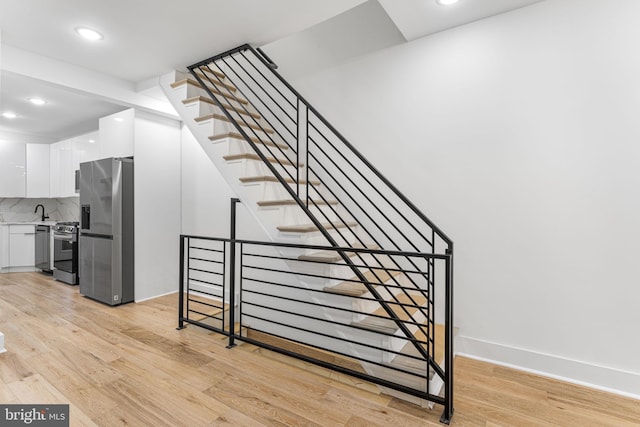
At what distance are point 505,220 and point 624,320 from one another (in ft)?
3.14

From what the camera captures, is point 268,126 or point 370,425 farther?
point 268,126

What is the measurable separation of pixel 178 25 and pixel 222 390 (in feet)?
9.17

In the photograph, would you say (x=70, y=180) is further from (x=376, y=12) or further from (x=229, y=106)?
(x=376, y=12)

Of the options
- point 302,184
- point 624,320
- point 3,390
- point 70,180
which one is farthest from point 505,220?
point 70,180

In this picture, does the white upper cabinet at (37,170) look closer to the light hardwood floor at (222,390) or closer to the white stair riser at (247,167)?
the light hardwood floor at (222,390)

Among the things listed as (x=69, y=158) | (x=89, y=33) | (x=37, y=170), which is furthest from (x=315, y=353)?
(x=37, y=170)

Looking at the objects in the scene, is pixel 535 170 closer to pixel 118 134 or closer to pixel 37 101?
pixel 118 134

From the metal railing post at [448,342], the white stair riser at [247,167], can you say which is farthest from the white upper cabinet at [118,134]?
the metal railing post at [448,342]

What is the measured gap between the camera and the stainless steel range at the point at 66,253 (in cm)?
473

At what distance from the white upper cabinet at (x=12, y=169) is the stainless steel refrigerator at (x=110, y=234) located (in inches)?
108

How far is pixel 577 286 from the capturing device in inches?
89.5

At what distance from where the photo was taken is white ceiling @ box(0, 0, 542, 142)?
93.7 inches

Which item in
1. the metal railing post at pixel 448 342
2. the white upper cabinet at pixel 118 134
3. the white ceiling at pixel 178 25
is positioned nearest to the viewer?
the metal railing post at pixel 448 342

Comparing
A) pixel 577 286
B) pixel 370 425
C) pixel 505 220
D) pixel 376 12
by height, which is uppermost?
pixel 376 12
